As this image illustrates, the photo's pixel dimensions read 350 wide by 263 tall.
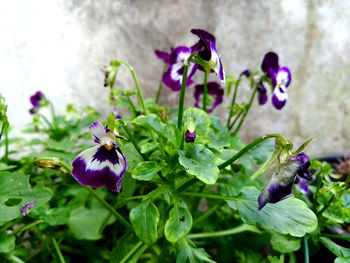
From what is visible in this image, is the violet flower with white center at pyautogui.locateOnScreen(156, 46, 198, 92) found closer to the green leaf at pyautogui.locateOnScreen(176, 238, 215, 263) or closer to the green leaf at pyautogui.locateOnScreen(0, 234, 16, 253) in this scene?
the green leaf at pyautogui.locateOnScreen(176, 238, 215, 263)

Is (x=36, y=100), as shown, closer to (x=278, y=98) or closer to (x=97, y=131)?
(x=97, y=131)

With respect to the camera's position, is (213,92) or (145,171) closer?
(145,171)

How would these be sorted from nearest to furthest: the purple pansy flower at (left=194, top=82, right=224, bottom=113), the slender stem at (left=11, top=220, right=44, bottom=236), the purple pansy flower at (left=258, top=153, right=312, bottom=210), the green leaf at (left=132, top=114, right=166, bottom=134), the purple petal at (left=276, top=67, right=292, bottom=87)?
the purple pansy flower at (left=258, top=153, right=312, bottom=210) → the green leaf at (left=132, top=114, right=166, bottom=134) → the slender stem at (left=11, top=220, right=44, bottom=236) → the purple petal at (left=276, top=67, right=292, bottom=87) → the purple pansy flower at (left=194, top=82, right=224, bottom=113)

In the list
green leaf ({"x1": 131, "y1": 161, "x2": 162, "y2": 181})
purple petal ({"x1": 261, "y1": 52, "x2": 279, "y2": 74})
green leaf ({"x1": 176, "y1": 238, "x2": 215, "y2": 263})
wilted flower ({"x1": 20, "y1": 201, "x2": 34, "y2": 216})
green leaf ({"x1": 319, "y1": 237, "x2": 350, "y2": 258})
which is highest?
purple petal ({"x1": 261, "y1": 52, "x2": 279, "y2": 74})

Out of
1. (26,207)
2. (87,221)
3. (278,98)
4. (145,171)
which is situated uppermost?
(278,98)

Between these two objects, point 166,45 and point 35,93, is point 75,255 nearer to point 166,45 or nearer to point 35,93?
point 35,93

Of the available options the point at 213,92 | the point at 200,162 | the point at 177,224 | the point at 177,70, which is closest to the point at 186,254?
the point at 177,224

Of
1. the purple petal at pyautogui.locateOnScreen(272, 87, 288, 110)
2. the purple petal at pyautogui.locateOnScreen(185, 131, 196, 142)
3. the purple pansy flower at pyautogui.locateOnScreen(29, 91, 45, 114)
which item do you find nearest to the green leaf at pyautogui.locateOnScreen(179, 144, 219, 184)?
the purple petal at pyautogui.locateOnScreen(185, 131, 196, 142)
